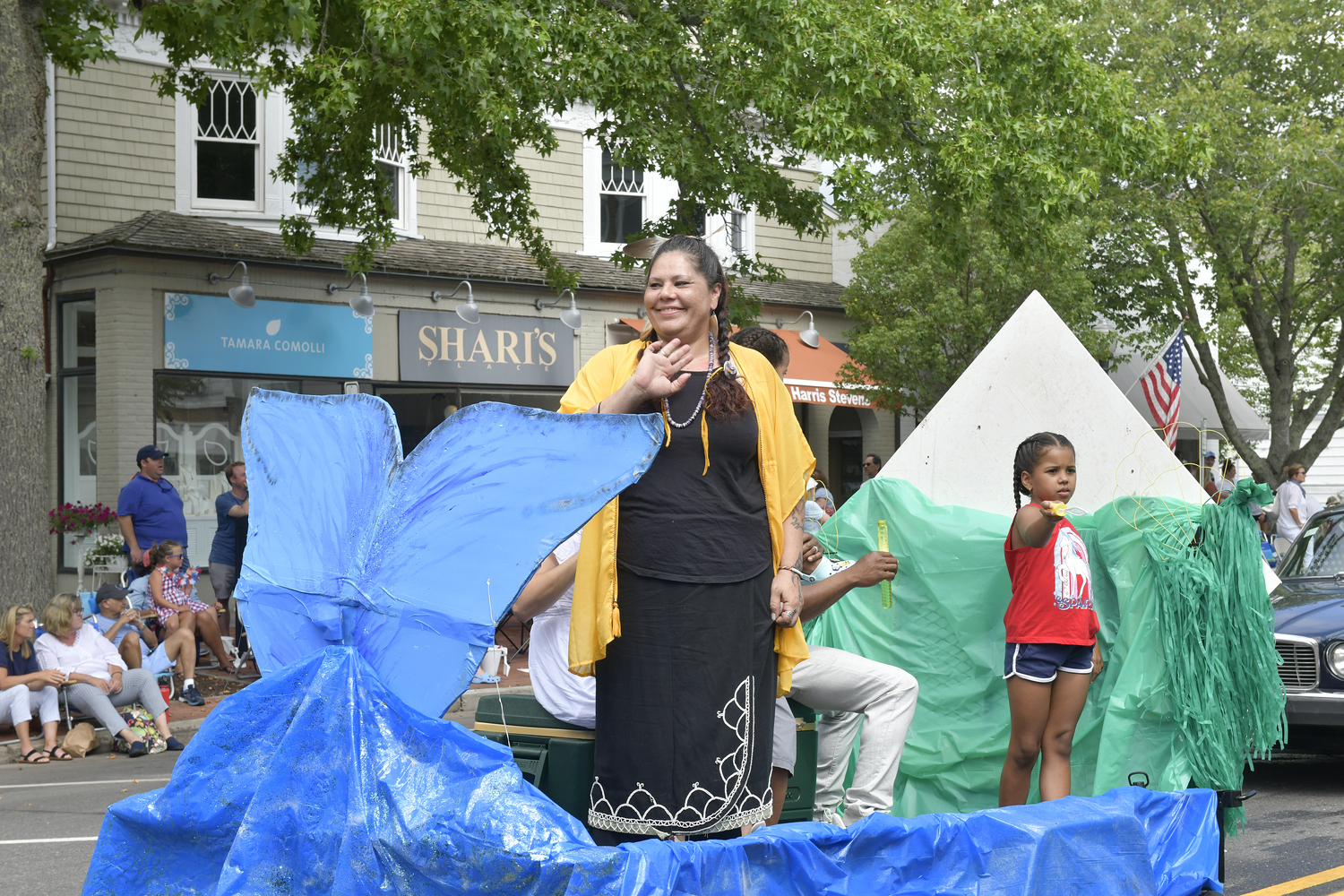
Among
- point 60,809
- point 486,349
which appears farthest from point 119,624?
point 486,349

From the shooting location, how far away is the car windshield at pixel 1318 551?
8424mm

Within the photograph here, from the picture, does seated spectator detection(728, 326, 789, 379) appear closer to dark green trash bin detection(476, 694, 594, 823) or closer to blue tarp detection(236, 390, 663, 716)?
dark green trash bin detection(476, 694, 594, 823)

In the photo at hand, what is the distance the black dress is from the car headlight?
5135mm

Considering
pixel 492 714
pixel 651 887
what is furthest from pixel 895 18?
pixel 651 887

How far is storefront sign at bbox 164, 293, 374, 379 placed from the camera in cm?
1471

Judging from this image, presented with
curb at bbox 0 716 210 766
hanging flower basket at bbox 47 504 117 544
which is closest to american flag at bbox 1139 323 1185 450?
curb at bbox 0 716 210 766

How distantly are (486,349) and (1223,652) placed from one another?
13822 millimetres

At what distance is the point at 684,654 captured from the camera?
3.02m

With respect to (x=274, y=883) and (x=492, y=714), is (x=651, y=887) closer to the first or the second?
(x=274, y=883)

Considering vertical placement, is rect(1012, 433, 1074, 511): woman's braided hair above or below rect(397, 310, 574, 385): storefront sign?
below

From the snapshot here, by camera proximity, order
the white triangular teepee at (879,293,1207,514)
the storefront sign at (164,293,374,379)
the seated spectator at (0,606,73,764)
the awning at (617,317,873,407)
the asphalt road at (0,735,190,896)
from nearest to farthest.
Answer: the white triangular teepee at (879,293,1207,514) < the asphalt road at (0,735,190,896) < the seated spectator at (0,606,73,764) < the storefront sign at (164,293,374,379) < the awning at (617,317,873,407)

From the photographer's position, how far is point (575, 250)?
62.2ft

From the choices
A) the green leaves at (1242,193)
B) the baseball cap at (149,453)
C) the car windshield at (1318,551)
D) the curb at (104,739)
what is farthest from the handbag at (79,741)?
the green leaves at (1242,193)

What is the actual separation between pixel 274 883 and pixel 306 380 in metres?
13.9
